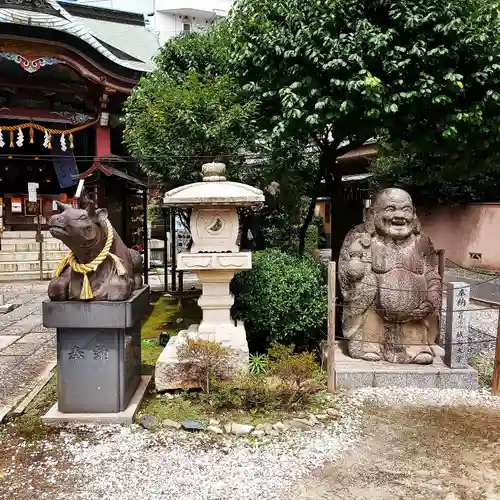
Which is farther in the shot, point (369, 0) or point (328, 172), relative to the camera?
point (328, 172)

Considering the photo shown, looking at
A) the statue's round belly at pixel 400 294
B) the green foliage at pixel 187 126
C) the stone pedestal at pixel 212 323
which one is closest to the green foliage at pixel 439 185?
the green foliage at pixel 187 126

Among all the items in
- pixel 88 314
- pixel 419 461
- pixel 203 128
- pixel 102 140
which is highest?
pixel 102 140

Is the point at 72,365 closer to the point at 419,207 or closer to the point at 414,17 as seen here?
the point at 414,17

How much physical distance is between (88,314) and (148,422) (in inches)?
44.6

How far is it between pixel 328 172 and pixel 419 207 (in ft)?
32.1

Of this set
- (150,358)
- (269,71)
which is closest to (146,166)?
(269,71)

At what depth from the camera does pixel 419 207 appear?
17234 mm

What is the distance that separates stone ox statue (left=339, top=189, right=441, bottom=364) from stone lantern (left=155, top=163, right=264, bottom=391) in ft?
4.38

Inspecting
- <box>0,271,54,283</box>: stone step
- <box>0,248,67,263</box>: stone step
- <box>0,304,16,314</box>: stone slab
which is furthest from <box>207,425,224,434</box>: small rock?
<box>0,248,67,263</box>: stone step

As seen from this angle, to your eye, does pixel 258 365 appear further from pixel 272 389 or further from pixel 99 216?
pixel 99 216

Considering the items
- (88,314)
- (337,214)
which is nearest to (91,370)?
(88,314)

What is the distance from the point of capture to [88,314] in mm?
4465

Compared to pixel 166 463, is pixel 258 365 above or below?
above

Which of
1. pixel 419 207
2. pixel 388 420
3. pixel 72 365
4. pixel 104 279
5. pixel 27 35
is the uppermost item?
pixel 27 35
